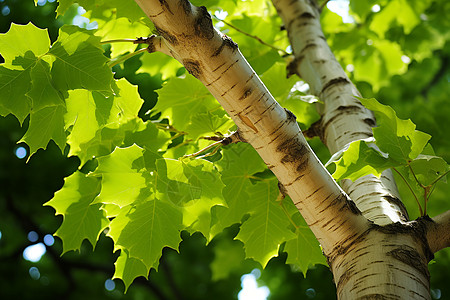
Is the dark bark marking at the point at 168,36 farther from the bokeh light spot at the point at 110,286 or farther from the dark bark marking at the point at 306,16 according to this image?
the bokeh light spot at the point at 110,286

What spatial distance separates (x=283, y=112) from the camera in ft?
3.89

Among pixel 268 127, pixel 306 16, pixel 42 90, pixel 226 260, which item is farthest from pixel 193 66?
pixel 226 260

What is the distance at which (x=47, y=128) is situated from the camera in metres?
1.43

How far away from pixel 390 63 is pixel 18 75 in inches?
109

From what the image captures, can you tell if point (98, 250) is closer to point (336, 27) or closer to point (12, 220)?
point (12, 220)

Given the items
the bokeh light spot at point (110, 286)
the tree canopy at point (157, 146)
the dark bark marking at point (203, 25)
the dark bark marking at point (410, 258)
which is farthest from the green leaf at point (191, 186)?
the bokeh light spot at point (110, 286)

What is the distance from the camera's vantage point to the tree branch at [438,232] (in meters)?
1.17

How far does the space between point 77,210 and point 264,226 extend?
27.9 inches

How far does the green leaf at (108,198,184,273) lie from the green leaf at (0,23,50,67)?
1.89 ft

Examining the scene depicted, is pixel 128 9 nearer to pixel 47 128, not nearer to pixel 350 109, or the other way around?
pixel 47 128

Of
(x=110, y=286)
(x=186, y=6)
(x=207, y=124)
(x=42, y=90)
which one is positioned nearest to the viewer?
(x=186, y=6)

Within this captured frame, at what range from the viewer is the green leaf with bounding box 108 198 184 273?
134cm

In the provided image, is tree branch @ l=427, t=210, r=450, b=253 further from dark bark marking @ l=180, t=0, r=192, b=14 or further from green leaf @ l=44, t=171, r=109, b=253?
green leaf @ l=44, t=171, r=109, b=253

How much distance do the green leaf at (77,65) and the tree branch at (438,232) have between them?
1022 millimetres
